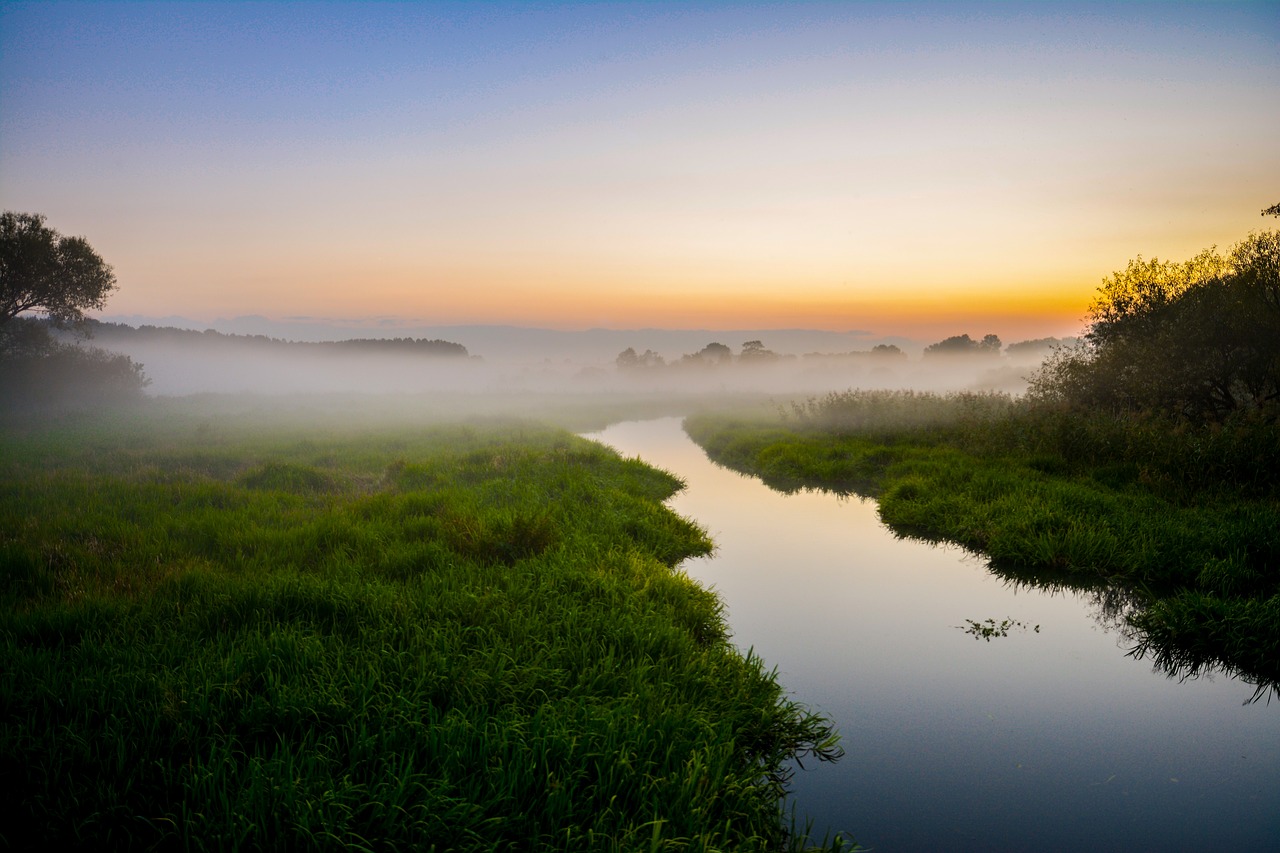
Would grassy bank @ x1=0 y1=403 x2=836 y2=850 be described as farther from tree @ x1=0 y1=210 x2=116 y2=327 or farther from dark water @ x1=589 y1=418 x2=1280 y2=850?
tree @ x1=0 y1=210 x2=116 y2=327

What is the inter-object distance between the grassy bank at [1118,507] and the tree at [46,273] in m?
33.4

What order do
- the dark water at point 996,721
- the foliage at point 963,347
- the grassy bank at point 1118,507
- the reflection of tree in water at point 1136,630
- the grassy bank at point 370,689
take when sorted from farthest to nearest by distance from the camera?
1. the foliage at point 963,347
2. the grassy bank at point 1118,507
3. the reflection of tree in water at point 1136,630
4. the dark water at point 996,721
5. the grassy bank at point 370,689

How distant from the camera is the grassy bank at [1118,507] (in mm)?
6734

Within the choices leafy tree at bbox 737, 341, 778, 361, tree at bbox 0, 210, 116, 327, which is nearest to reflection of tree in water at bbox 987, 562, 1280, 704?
tree at bbox 0, 210, 116, 327

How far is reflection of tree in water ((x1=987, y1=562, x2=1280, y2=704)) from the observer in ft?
19.7

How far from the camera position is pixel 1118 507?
10.4 m

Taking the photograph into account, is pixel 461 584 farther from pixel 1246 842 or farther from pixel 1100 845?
pixel 1246 842

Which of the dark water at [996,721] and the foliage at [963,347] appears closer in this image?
the dark water at [996,721]

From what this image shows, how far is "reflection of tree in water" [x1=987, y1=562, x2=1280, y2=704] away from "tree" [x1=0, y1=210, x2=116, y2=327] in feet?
128

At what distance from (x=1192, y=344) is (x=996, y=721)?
58.1ft

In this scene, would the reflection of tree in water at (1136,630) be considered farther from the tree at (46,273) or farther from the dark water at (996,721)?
the tree at (46,273)

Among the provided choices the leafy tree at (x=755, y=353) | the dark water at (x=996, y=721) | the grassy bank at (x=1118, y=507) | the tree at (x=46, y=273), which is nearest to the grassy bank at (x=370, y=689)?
the dark water at (x=996, y=721)

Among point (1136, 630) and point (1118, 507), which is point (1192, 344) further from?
point (1136, 630)

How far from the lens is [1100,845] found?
381 cm
